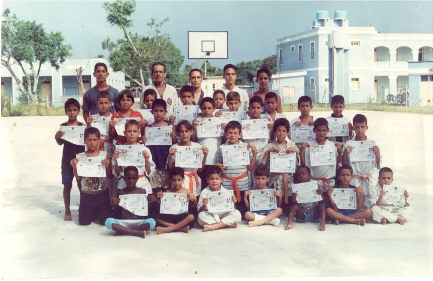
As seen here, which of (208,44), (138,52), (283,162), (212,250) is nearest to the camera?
(212,250)

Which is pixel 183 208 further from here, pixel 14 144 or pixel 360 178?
pixel 14 144

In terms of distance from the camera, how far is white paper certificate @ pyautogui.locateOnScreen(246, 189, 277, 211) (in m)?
Answer: 5.62

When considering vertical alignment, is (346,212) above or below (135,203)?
below

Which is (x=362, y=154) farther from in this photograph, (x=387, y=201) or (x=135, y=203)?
(x=135, y=203)

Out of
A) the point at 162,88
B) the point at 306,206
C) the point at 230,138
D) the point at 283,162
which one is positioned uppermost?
the point at 162,88

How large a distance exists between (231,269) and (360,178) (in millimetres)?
2143

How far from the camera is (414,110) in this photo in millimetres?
22547

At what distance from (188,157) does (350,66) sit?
2637 cm

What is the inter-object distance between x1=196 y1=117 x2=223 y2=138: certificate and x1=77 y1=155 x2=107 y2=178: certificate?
111 cm

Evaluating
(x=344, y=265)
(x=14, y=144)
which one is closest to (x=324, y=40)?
(x=14, y=144)

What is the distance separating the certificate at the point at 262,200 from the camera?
18.4 feet

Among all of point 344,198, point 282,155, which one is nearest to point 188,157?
point 282,155

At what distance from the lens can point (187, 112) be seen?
596 centimetres

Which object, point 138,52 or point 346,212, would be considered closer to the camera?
point 346,212
